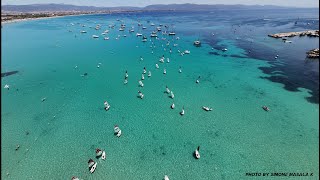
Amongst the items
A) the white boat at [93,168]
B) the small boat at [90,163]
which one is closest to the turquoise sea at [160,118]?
the white boat at [93,168]

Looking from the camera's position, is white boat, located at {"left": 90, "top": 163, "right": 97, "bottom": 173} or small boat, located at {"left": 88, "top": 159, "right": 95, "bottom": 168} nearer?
white boat, located at {"left": 90, "top": 163, "right": 97, "bottom": 173}

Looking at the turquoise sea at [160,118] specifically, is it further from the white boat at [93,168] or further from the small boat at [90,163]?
the small boat at [90,163]

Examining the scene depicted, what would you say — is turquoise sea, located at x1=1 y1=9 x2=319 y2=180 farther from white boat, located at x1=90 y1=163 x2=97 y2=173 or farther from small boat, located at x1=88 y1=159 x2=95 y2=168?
small boat, located at x1=88 y1=159 x2=95 y2=168

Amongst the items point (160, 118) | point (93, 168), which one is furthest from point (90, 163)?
point (160, 118)

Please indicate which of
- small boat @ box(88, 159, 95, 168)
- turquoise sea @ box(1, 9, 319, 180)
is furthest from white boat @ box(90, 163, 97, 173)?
turquoise sea @ box(1, 9, 319, 180)

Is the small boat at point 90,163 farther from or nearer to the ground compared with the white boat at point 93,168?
farther from the ground

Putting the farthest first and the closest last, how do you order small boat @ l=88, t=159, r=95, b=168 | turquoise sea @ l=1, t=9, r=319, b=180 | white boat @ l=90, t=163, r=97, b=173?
turquoise sea @ l=1, t=9, r=319, b=180, small boat @ l=88, t=159, r=95, b=168, white boat @ l=90, t=163, r=97, b=173

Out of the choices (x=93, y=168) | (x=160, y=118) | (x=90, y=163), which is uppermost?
(x=160, y=118)

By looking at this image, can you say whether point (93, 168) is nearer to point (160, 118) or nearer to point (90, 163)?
point (90, 163)
